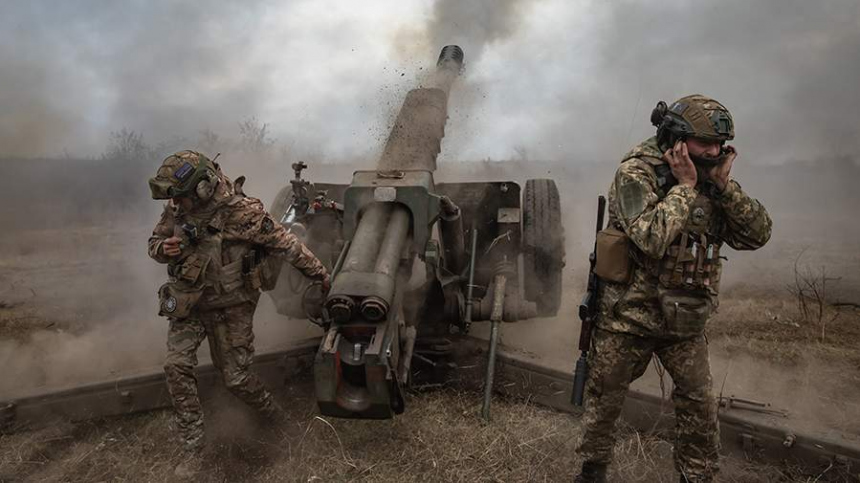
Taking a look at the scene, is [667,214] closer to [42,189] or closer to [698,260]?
[698,260]

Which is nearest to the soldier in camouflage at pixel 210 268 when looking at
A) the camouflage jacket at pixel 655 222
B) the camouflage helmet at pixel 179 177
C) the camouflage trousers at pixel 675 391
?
the camouflage helmet at pixel 179 177

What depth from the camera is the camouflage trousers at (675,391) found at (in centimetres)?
285

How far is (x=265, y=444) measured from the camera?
3.90 meters

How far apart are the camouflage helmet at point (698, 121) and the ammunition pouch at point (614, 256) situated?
1.61ft

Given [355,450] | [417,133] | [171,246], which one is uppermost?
[417,133]

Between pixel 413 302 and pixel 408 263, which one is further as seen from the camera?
pixel 413 302

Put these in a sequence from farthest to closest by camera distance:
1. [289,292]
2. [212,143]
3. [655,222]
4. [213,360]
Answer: [212,143] → [289,292] → [213,360] → [655,222]

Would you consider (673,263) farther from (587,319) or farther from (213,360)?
(213,360)

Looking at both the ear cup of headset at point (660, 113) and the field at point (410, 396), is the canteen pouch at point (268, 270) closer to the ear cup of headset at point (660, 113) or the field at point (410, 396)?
the field at point (410, 396)

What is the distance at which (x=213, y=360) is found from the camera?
3941 mm

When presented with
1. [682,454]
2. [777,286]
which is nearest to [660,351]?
[682,454]

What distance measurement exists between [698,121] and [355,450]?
267 cm

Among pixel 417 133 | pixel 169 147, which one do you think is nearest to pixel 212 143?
pixel 169 147

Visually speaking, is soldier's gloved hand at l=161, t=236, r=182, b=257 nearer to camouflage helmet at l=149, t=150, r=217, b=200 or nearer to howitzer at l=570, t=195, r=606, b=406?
camouflage helmet at l=149, t=150, r=217, b=200
